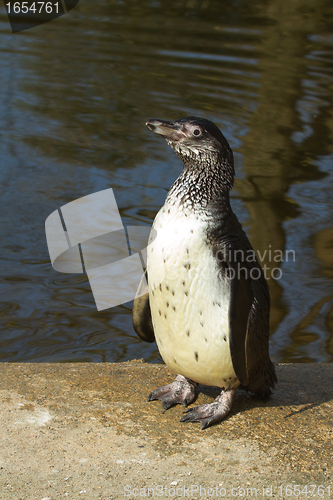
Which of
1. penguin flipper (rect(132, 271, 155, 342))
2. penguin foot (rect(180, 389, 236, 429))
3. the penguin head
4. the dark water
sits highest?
the penguin head

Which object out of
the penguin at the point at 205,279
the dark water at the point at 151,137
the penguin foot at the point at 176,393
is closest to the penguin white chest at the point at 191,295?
the penguin at the point at 205,279

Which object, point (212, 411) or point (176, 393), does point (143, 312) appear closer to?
point (176, 393)

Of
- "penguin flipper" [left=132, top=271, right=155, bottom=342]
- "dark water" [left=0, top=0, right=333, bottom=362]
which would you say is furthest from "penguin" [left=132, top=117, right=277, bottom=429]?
"dark water" [left=0, top=0, right=333, bottom=362]

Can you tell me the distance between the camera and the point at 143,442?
281 centimetres

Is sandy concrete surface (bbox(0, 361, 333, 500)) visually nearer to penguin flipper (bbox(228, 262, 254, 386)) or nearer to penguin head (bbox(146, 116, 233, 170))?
penguin flipper (bbox(228, 262, 254, 386))

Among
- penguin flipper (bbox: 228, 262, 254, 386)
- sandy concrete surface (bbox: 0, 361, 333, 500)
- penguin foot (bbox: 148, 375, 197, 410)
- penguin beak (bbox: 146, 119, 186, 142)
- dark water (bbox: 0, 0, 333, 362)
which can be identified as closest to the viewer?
sandy concrete surface (bbox: 0, 361, 333, 500)

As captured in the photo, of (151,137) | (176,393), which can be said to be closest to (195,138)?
(176,393)

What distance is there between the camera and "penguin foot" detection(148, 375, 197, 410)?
318 centimetres

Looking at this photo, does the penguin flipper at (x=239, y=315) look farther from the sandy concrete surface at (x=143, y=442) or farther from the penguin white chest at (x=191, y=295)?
the sandy concrete surface at (x=143, y=442)

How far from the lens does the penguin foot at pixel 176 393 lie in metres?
3.18

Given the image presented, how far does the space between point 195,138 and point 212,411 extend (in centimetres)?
129

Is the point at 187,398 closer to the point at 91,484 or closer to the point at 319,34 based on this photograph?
the point at 91,484

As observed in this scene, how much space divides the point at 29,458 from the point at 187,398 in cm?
88

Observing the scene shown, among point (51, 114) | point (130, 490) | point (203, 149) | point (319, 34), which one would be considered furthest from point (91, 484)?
point (319, 34)
